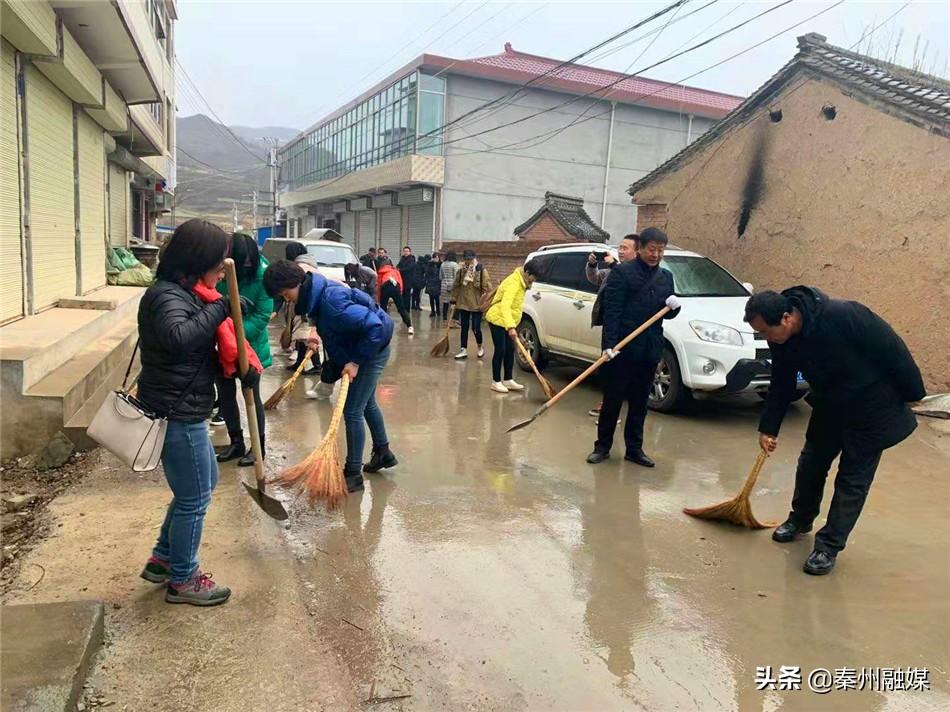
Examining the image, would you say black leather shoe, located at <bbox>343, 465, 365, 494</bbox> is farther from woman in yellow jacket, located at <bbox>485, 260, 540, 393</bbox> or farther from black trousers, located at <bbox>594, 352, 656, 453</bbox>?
woman in yellow jacket, located at <bbox>485, 260, 540, 393</bbox>

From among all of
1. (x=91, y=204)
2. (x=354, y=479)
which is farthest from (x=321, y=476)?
(x=91, y=204)

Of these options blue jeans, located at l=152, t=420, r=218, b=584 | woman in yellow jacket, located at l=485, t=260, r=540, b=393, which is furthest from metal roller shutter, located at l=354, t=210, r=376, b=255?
blue jeans, located at l=152, t=420, r=218, b=584

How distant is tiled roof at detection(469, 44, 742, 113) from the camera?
22.8 meters

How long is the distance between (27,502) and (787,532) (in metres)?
4.65

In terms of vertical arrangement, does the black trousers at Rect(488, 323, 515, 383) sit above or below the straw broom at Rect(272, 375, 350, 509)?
above

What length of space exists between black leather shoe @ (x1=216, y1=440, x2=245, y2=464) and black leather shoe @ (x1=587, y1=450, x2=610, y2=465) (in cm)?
272

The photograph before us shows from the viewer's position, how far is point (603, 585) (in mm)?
3363

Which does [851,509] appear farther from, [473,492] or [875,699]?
[473,492]

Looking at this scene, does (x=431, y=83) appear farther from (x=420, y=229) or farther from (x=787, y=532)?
(x=787, y=532)

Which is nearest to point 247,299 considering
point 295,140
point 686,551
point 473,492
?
point 473,492

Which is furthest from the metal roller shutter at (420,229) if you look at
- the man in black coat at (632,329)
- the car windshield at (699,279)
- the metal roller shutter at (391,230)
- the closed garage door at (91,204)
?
the man in black coat at (632,329)

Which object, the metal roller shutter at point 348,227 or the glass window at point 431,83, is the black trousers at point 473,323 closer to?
the glass window at point 431,83

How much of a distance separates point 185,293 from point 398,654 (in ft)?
5.66

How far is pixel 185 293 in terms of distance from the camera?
8.96 ft
